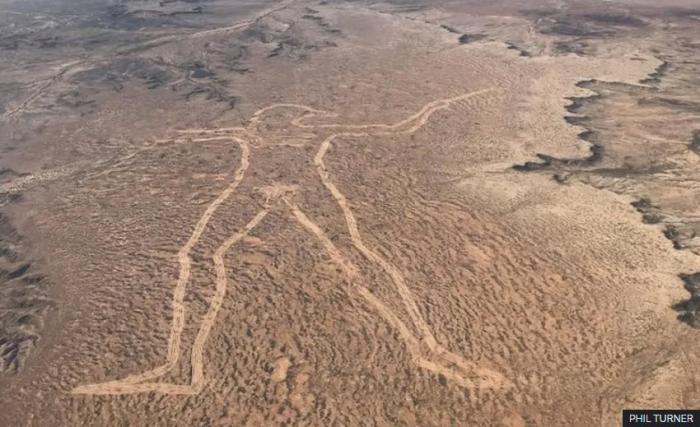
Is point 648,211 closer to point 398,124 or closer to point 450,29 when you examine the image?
point 398,124

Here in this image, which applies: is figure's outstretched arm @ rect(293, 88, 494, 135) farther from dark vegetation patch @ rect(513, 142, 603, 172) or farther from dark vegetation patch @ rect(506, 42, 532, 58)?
dark vegetation patch @ rect(506, 42, 532, 58)

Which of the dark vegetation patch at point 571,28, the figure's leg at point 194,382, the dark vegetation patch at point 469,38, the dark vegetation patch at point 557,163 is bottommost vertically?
the figure's leg at point 194,382

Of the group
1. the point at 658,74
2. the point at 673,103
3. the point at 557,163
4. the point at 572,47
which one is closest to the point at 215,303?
the point at 557,163

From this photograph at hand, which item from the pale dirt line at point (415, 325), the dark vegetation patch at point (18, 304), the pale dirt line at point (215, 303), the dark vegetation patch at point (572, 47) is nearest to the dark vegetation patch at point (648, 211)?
the pale dirt line at point (415, 325)

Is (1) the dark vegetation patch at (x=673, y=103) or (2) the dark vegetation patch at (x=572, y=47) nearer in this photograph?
(1) the dark vegetation patch at (x=673, y=103)

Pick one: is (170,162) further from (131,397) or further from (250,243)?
(131,397)

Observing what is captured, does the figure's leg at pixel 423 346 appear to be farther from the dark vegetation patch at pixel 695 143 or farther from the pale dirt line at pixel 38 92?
the pale dirt line at pixel 38 92

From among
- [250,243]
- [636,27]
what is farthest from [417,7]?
[250,243]

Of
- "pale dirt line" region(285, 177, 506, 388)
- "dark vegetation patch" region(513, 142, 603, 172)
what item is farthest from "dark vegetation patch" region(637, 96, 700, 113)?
"pale dirt line" region(285, 177, 506, 388)
